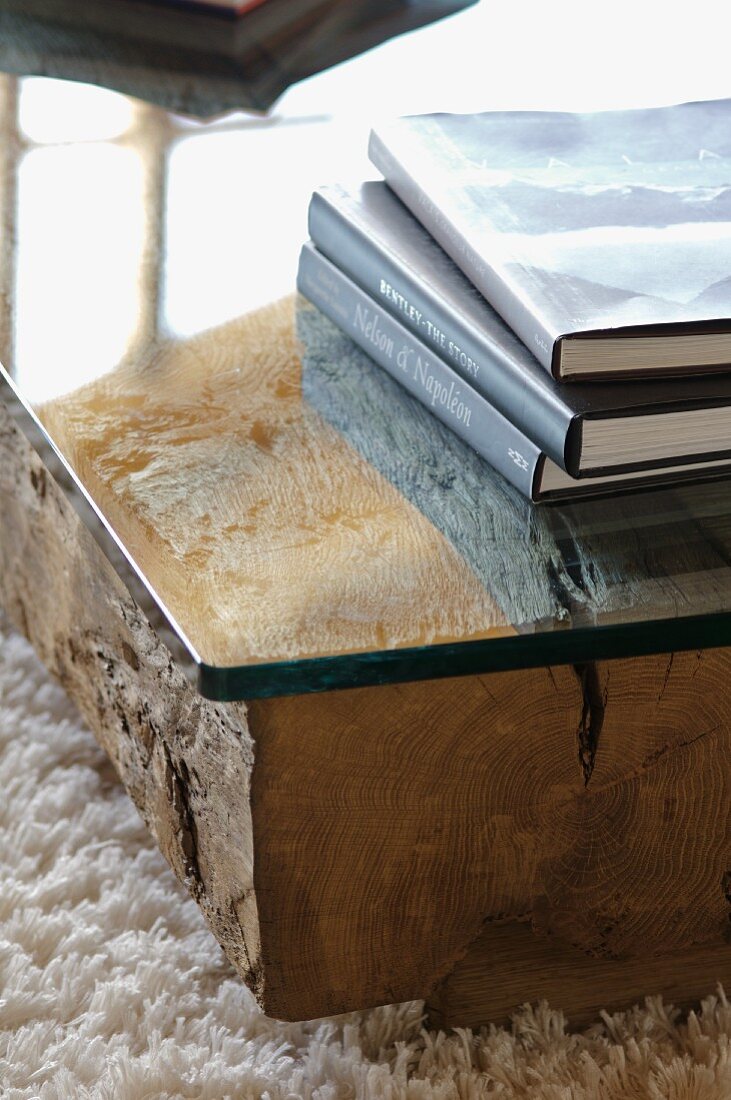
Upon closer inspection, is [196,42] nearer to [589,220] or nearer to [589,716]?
[589,220]

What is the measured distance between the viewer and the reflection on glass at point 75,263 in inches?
31.0

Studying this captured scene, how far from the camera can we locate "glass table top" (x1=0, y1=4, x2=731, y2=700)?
578mm

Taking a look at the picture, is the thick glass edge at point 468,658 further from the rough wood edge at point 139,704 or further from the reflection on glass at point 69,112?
the reflection on glass at point 69,112

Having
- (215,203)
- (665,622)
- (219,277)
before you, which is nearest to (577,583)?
(665,622)

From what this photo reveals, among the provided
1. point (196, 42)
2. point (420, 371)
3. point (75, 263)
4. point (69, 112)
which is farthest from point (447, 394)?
point (196, 42)

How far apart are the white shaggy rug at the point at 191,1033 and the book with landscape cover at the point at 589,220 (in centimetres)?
38

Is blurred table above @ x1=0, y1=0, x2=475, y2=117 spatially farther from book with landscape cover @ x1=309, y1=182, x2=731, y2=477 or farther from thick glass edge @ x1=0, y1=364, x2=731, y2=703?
thick glass edge @ x1=0, y1=364, x2=731, y2=703

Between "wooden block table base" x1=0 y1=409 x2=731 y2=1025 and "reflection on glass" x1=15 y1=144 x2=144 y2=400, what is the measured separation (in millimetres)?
109

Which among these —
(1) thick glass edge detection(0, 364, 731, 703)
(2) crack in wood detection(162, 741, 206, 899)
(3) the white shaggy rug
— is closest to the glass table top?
(1) thick glass edge detection(0, 364, 731, 703)

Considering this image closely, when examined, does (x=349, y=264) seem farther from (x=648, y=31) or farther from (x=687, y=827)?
(x=648, y=31)

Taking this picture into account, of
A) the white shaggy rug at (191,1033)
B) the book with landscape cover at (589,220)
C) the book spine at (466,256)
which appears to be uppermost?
the book with landscape cover at (589,220)

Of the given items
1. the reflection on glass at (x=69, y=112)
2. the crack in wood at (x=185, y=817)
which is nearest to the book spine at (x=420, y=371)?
the crack in wood at (x=185, y=817)

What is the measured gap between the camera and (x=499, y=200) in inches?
29.9

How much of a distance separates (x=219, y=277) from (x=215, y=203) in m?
0.14
